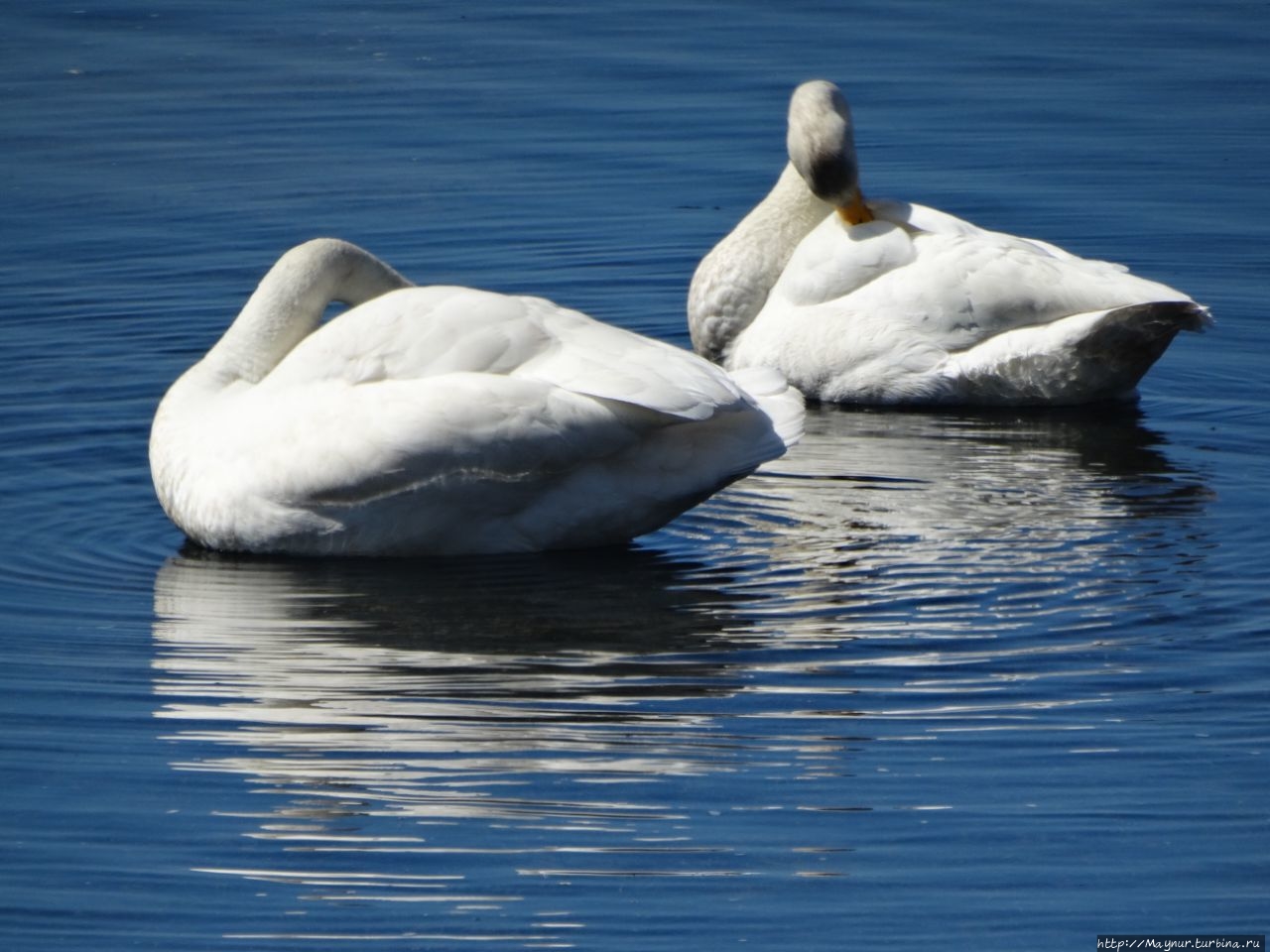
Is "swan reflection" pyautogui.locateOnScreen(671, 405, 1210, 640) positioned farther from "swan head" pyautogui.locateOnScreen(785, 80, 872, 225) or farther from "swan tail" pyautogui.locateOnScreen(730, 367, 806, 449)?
"swan head" pyautogui.locateOnScreen(785, 80, 872, 225)

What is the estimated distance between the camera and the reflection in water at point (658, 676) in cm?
549

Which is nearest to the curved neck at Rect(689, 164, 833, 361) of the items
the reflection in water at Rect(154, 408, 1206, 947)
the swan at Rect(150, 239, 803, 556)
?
the reflection in water at Rect(154, 408, 1206, 947)

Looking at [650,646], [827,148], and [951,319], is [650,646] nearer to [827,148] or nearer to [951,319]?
[951,319]

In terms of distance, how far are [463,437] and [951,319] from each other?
3515 millimetres

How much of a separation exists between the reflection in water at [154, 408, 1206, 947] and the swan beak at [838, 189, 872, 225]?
2.38 metres

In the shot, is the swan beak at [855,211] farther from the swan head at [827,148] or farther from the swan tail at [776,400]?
the swan tail at [776,400]

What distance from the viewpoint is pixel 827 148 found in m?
11.4

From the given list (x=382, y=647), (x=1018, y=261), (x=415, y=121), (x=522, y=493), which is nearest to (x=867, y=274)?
(x=1018, y=261)

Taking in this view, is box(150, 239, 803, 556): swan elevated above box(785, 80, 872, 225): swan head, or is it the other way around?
box(785, 80, 872, 225): swan head

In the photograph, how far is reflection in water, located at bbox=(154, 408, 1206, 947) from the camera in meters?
5.49

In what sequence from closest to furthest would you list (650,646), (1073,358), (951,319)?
(650,646) < (1073,358) < (951,319)

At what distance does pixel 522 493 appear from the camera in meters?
7.69

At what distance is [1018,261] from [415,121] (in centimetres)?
593

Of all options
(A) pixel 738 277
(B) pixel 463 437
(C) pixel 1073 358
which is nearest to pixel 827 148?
(A) pixel 738 277
